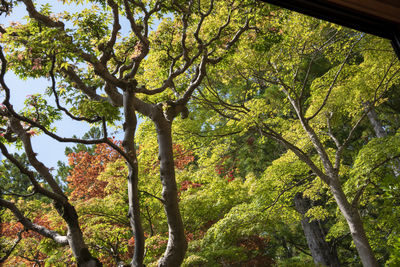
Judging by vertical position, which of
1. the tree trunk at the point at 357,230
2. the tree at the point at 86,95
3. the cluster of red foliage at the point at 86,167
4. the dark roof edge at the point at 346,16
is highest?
the cluster of red foliage at the point at 86,167

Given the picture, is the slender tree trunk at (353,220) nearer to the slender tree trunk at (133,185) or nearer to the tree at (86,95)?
the tree at (86,95)

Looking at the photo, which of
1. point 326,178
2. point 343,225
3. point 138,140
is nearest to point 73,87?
point 138,140

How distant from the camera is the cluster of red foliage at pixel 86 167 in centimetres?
880

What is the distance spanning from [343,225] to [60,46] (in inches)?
256

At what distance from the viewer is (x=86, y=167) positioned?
366 inches

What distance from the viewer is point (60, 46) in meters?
2.31

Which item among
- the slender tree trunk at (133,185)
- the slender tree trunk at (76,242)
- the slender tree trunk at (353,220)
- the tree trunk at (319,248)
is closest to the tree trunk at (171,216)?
the slender tree trunk at (133,185)

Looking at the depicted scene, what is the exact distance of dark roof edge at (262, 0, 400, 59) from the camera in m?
1.17

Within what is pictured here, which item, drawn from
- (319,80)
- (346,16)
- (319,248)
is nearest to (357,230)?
(319,80)

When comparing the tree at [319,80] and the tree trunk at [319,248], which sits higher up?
the tree at [319,80]

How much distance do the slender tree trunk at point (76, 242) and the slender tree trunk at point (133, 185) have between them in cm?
35

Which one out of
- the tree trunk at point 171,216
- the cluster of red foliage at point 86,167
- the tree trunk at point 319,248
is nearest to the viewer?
the tree trunk at point 171,216

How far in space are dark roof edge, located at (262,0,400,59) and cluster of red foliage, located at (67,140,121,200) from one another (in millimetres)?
8045

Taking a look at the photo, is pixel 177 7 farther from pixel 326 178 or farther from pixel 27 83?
pixel 326 178
